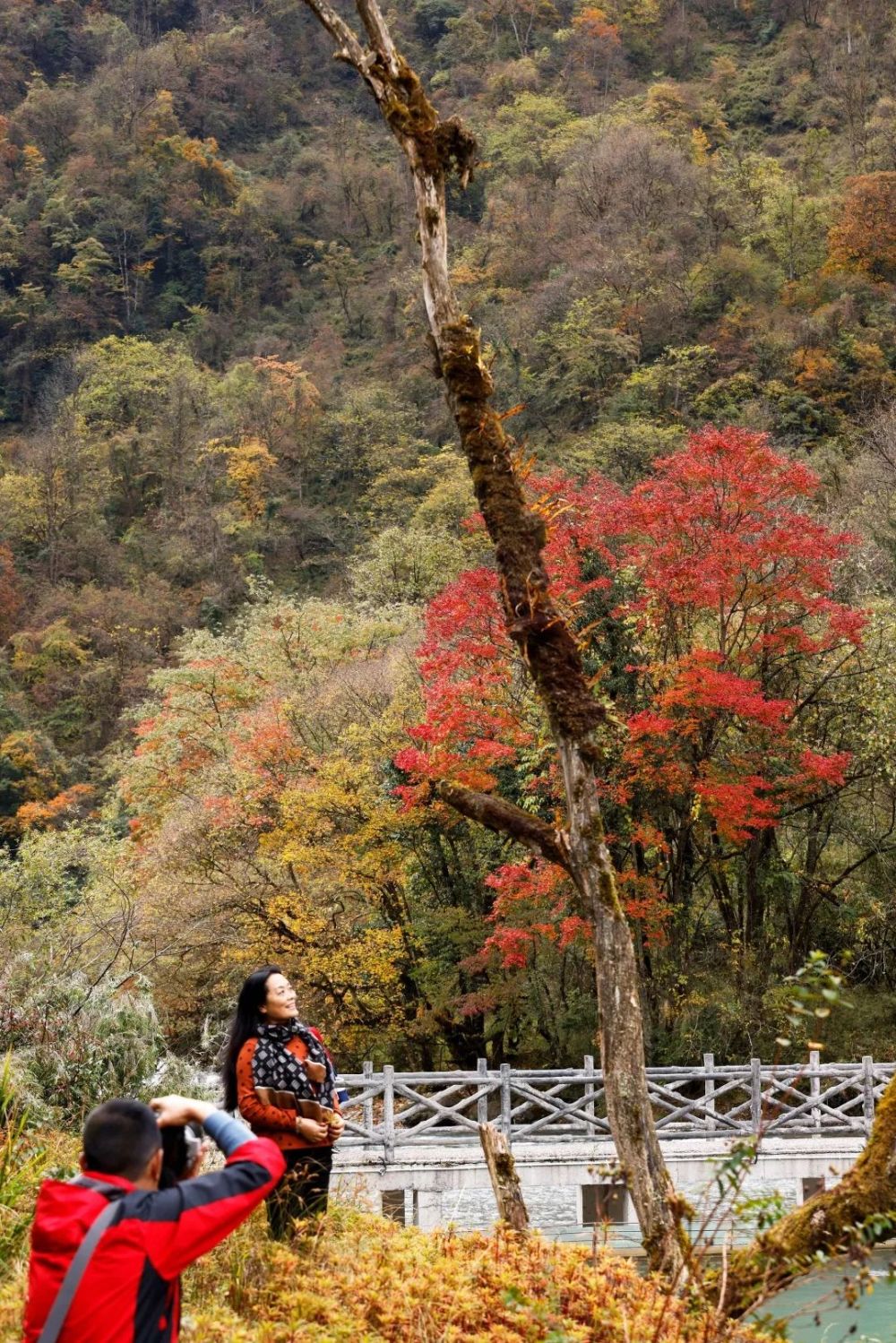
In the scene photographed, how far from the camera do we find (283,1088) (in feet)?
15.8

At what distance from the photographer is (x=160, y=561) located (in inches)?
1743

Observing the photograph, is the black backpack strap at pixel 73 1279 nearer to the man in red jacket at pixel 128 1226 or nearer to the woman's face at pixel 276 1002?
the man in red jacket at pixel 128 1226

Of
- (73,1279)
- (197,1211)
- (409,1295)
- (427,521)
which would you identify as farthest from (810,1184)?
(427,521)

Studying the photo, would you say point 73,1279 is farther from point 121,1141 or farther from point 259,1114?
point 259,1114

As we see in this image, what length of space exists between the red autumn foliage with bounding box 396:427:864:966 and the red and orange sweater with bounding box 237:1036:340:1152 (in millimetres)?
9718

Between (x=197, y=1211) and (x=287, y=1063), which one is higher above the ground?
(x=287, y=1063)

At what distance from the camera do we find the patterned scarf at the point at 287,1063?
4809 mm

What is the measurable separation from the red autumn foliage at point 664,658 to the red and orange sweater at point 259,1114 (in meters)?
9.72

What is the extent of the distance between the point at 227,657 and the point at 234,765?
21.5 feet

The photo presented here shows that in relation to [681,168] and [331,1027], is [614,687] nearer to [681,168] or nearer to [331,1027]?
[331,1027]

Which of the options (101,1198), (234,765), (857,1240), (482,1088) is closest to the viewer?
(101,1198)

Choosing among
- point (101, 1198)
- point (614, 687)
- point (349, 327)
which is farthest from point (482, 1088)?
point (349, 327)

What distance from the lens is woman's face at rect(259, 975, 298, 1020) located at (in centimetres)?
488

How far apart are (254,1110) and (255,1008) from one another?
37 centimetres
